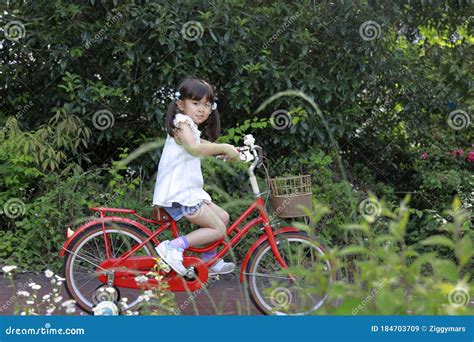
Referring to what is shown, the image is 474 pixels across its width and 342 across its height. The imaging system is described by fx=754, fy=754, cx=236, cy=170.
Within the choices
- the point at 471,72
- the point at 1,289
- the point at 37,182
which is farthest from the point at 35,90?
the point at 471,72

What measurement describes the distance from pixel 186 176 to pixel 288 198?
64cm

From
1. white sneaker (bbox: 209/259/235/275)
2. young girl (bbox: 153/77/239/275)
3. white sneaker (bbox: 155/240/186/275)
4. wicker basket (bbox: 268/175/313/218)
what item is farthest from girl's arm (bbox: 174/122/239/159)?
white sneaker (bbox: 209/259/235/275)

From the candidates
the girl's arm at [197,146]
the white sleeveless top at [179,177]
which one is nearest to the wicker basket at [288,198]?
the girl's arm at [197,146]

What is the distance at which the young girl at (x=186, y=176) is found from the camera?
4.40 metres

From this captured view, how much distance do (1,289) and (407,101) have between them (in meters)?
4.48

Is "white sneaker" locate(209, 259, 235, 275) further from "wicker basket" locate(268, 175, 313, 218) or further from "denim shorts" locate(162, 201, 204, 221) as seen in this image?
"wicker basket" locate(268, 175, 313, 218)

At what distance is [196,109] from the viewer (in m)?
4.51

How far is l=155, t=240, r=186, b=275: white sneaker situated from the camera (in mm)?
4398

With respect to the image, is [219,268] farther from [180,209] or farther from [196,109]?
[196,109]

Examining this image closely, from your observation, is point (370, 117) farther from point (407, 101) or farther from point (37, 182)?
point (37, 182)

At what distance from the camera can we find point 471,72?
779cm

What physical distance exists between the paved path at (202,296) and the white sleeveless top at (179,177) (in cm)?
57

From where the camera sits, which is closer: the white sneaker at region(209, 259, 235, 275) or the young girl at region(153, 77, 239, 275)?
the young girl at region(153, 77, 239, 275)

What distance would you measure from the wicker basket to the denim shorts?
0.46 metres
